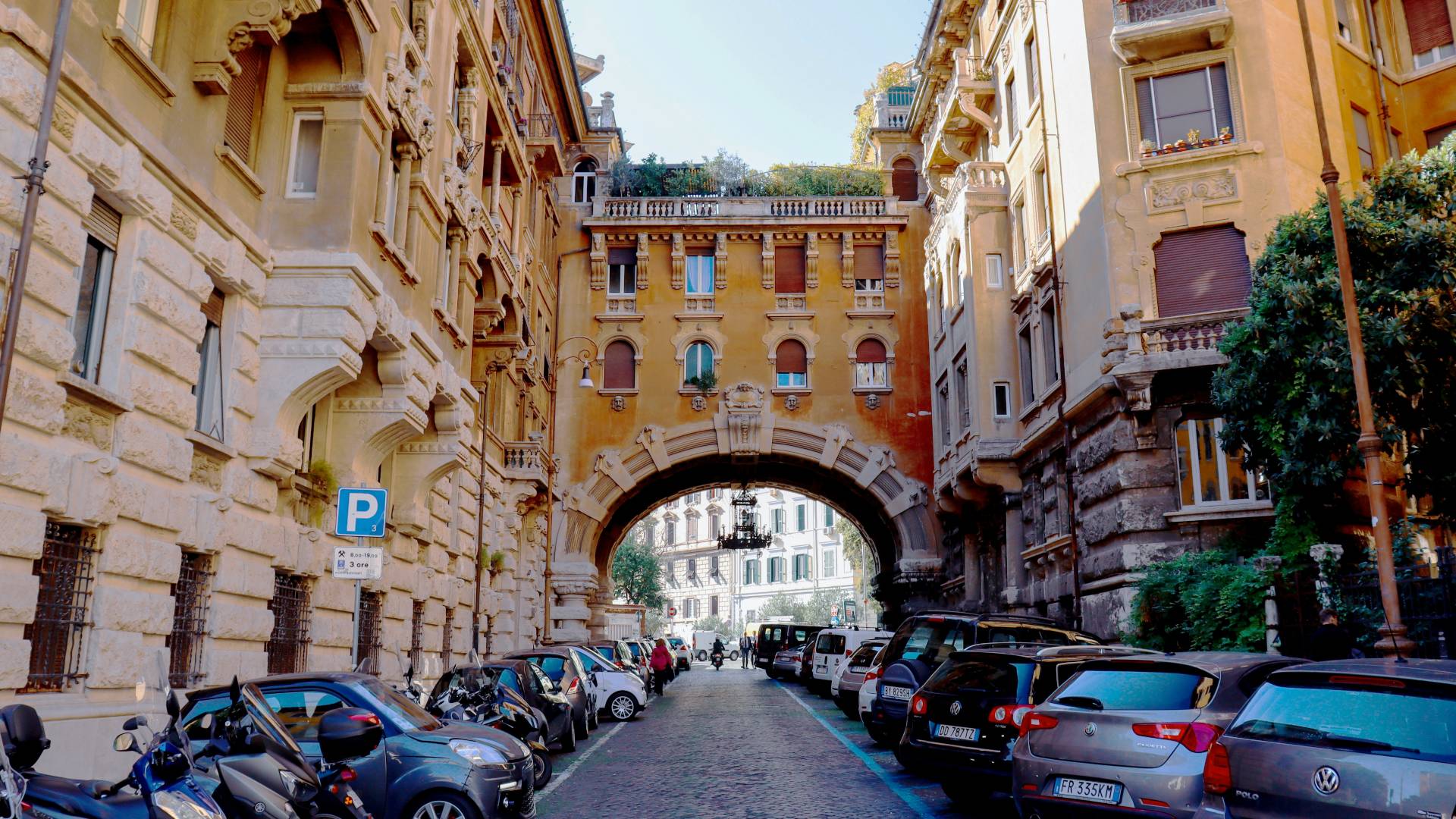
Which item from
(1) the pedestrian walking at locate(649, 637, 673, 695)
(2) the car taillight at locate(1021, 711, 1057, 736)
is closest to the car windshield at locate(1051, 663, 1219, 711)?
(2) the car taillight at locate(1021, 711, 1057, 736)

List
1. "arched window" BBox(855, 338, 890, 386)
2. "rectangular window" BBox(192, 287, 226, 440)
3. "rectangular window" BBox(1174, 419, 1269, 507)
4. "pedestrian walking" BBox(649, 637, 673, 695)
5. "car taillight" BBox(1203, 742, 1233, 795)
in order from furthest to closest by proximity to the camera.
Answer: "arched window" BBox(855, 338, 890, 386), "pedestrian walking" BBox(649, 637, 673, 695), "rectangular window" BBox(1174, 419, 1269, 507), "rectangular window" BBox(192, 287, 226, 440), "car taillight" BBox(1203, 742, 1233, 795)

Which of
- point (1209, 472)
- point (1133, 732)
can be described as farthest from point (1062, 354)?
point (1133, 732)

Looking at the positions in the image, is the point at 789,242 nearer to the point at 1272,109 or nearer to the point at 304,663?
the point at 1272,109

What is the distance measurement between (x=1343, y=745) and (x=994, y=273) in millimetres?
22104

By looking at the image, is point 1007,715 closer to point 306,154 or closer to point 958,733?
point 958,733

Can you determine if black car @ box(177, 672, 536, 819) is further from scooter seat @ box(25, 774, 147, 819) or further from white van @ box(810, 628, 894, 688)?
white van @ box(810, 628, 894, 688)

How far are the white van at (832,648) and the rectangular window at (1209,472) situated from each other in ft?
23.6

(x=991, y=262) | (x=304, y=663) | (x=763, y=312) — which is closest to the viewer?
(x=304, y=663)

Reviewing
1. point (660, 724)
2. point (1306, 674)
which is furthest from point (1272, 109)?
point (1306, 674)

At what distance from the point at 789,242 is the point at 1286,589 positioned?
22.8m

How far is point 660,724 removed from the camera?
65.9 feet

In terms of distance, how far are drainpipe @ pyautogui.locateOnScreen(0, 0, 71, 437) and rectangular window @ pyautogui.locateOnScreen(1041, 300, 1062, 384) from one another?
17963 mm

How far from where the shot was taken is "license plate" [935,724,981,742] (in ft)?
31.8

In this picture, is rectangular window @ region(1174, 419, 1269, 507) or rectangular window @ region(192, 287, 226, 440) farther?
rectangular window @ region(1174, 419, 1269, 507)
